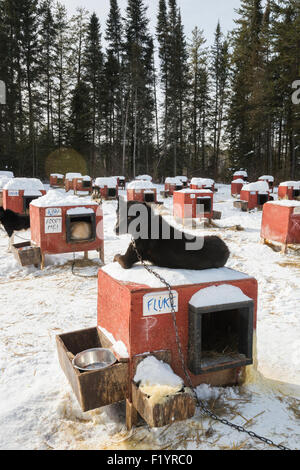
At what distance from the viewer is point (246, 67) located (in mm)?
32906

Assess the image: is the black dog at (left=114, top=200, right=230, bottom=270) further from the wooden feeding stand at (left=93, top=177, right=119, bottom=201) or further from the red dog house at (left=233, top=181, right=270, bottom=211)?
the wooden feeding stand at (left=93, top=177, right=119, bottom=201)

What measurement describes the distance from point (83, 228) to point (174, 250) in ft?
14.8

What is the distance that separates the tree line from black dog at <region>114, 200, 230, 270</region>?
90.0ft

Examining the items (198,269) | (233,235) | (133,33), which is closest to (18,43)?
(133,33)

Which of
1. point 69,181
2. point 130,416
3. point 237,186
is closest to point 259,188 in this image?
point 237,186

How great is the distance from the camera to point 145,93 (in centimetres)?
3269

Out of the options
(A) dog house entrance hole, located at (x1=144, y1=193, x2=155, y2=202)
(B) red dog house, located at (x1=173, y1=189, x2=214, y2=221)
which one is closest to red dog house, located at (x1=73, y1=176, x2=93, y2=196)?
(A) dog house entrance hole, located at (x1=144, y1=193, x2=155, y2=202)

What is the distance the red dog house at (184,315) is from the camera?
2506mm

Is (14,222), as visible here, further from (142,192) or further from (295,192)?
(295,192)

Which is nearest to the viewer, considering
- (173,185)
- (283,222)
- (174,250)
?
(174,250)

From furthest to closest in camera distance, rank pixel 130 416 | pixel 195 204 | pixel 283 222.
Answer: pixel 195 204
pixel 283 222
pixel 130 416

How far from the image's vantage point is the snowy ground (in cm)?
233
